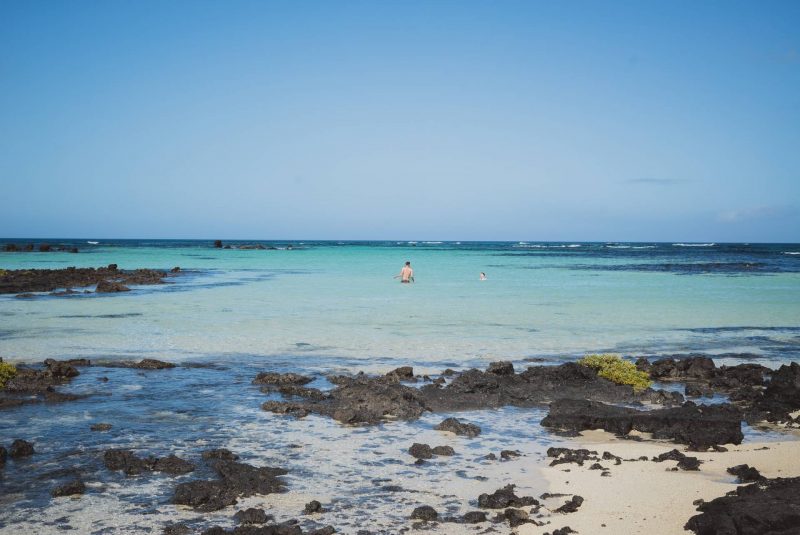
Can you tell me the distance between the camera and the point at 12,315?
23547 mm

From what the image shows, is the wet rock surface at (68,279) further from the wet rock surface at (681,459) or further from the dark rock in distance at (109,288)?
the wet rock surface at (681,459)

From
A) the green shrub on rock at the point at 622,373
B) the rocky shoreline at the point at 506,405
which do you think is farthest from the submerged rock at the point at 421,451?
the green shrub on rock at the point at 622,373

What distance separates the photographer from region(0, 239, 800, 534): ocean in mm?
7082

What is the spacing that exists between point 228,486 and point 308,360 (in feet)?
26.7

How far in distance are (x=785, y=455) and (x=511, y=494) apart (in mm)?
3819

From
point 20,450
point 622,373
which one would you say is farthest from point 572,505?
point 20,450

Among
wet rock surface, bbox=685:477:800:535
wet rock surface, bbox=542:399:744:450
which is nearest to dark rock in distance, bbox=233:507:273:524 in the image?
wet rock surface, bbox=685:477:800:535

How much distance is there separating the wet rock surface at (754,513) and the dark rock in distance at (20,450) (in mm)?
7758

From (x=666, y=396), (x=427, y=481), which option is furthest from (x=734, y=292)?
(x=427, y=481)

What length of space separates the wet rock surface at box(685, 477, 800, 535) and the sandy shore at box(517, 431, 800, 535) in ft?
1.10

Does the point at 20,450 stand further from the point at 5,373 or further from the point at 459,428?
the point at 459,428

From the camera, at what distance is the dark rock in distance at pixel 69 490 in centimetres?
695

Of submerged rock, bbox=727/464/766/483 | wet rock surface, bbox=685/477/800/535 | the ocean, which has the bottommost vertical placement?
the ocean

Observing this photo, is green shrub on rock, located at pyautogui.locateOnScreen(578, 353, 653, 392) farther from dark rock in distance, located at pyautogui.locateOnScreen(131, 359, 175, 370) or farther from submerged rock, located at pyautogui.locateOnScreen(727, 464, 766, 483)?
dark rock in distance, located at pyautogui.locateOnScreen(131, 359, 175, 370)
